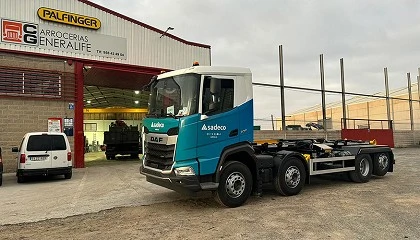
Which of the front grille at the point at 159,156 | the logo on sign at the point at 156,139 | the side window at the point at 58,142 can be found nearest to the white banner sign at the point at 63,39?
the side window at the point at 58,142

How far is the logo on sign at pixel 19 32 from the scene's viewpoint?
14250mm

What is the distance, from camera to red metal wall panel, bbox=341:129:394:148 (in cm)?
2622

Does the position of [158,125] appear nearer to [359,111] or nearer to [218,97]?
[218,97]

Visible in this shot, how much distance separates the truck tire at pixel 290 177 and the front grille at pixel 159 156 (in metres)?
3.05

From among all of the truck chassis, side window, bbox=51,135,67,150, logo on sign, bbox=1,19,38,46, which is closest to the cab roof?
the truck chassis

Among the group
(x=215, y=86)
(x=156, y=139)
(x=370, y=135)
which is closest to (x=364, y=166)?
(x=215, y=86)

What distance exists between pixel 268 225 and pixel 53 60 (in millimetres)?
13892

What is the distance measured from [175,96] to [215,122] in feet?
3.52

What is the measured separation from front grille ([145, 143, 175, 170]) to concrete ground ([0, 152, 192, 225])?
1291mm

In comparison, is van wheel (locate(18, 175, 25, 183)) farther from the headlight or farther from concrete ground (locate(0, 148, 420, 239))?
the headlight

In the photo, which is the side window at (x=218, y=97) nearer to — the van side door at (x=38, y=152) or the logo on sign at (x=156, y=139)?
the logo on sign at (x=156, y=139)

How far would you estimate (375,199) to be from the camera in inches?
311

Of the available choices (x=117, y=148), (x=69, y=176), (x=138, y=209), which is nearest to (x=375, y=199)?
(x=138, y=209)

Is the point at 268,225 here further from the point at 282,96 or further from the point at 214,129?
the point at 282,96
